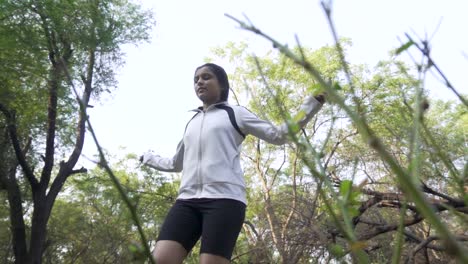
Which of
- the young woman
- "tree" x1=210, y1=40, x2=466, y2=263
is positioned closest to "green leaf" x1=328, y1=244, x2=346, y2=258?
"tree" x1=210, y1=40, x2=466, y2=263

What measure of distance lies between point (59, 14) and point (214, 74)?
851 centimetres

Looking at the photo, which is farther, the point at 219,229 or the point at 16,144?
the point at 16,144

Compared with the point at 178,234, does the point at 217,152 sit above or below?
above

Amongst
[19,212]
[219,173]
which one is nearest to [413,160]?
[219,173]

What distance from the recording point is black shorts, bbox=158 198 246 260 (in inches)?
80.1

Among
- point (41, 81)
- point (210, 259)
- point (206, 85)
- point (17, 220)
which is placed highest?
point (41, 81)

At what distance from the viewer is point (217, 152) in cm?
228

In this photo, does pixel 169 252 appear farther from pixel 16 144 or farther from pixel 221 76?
pixel 16 144

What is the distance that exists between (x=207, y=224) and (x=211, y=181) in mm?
212

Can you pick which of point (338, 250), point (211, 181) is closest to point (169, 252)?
point (211, 181)

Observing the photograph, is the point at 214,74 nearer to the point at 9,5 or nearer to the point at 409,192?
the point at 409,192

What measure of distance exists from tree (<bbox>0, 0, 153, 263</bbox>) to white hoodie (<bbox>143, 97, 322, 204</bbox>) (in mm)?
7386

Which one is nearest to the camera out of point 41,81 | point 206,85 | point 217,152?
point 217,152

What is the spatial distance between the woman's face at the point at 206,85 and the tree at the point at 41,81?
724 centimetres
